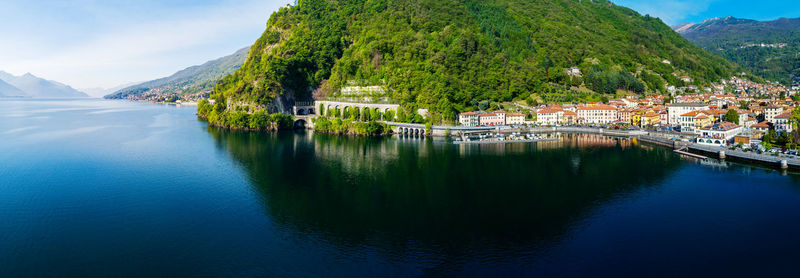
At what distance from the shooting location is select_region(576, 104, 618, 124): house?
56438mm

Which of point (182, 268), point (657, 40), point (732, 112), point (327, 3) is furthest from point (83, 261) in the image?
point (657, 40)

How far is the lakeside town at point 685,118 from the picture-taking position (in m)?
36.6

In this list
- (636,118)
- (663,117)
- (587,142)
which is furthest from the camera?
(636,118)

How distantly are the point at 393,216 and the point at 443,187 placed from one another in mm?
5892

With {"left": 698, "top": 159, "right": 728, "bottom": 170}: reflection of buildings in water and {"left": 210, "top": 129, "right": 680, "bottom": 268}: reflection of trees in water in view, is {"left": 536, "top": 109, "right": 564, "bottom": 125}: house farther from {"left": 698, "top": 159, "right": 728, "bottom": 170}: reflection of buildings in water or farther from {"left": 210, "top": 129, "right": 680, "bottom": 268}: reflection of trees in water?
{"left": 698, "top": 159, "right": 728, "bottom": 170}: reflection of buildings in water

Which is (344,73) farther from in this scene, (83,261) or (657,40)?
(657,40)

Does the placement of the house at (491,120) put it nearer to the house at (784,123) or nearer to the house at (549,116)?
the house at (549,116)

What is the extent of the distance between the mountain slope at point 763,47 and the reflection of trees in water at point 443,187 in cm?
12294

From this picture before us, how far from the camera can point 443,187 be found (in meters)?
24.2

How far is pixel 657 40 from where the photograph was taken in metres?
104

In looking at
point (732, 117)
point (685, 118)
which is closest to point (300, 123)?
point (685, 118)

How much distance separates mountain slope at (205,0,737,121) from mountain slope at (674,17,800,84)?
143 ft

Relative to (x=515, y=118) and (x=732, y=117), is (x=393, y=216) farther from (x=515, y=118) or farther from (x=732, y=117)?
(x=732, y=117)

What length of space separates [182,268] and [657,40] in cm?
11824
